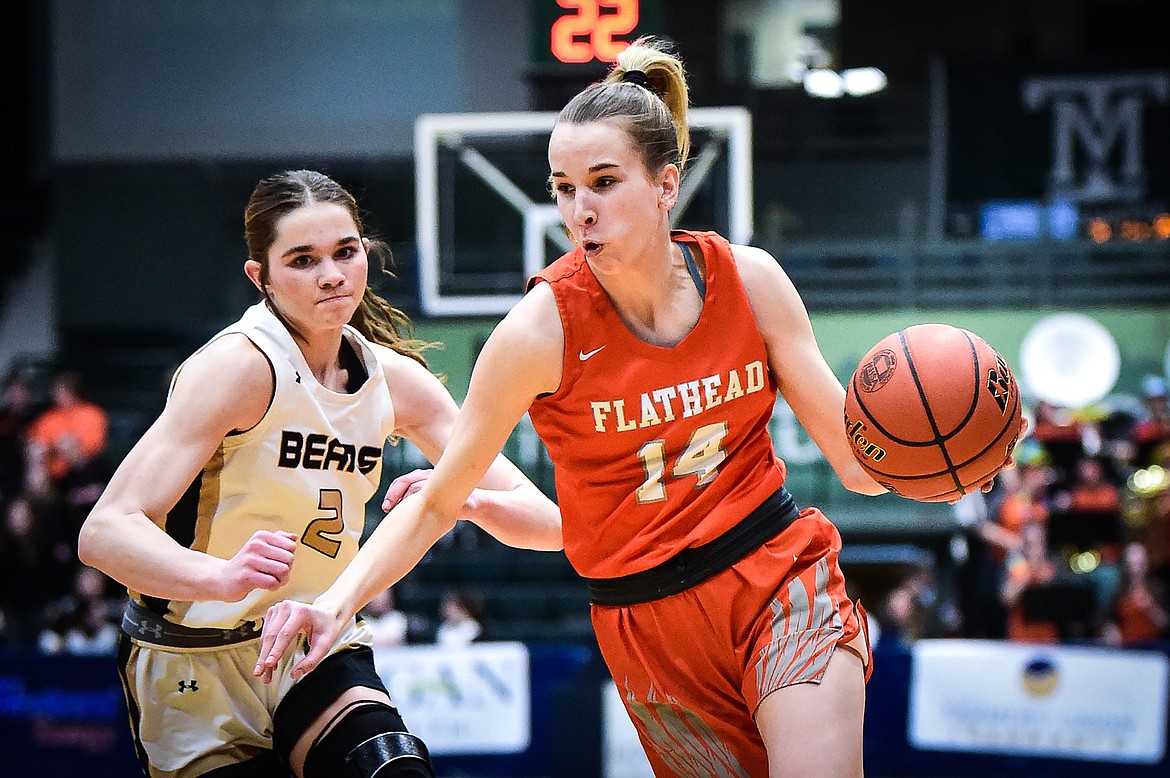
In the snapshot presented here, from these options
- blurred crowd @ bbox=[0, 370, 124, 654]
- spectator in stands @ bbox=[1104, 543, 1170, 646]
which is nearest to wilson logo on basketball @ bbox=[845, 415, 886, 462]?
spectator in stands @ bbox=[1104, 543, 1170, 646]

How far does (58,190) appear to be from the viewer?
15594 millimetres

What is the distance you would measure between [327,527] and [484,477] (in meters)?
0.43

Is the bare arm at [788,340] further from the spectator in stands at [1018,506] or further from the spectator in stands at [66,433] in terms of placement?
the spectator in stands at [66,433]

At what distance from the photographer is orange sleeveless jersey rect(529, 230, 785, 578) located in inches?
107

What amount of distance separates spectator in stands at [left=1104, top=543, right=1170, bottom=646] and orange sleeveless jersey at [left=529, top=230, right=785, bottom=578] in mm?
6474

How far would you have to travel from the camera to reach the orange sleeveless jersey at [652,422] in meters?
2.73

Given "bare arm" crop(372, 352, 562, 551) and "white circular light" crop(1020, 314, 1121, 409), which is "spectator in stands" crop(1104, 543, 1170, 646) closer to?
"white circular light" crop(1020, 314, 1121, 409)

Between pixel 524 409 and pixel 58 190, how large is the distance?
14.4 meters

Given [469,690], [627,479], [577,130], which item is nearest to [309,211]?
[577,130]

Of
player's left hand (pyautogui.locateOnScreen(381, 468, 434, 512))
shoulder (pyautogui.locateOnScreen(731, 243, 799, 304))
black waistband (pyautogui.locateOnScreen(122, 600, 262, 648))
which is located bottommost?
black waistband (pyautogui.locateOnScreen(122, 600, 262, 648))

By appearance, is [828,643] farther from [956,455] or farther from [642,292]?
[642,292]

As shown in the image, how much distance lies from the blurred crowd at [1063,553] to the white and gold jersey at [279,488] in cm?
555

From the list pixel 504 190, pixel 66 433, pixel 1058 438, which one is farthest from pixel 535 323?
pixel 66 433

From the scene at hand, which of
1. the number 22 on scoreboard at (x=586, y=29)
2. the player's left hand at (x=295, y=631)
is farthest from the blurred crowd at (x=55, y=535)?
the player's left hand at (x=295, y=631)
